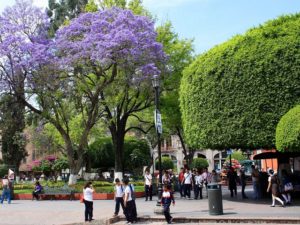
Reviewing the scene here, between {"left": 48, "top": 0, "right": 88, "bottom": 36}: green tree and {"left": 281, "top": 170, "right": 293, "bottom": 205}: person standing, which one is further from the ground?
{"left": 48, "top": 0, "right": 88, "bottom": 36}: green tree

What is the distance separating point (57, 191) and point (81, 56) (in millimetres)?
8217

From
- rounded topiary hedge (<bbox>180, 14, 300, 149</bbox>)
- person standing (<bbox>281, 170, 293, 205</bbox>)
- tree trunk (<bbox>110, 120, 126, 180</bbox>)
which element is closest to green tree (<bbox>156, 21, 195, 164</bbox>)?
tree trunk (<bbox>110, 120, 126, 180</bbox>)

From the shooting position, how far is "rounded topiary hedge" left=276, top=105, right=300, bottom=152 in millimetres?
17109

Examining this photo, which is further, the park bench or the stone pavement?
the park bench

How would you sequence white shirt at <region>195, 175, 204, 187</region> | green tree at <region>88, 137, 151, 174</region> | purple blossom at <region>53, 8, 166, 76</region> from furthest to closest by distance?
1. green tree at <region>88, 137, 151, 174</region>
2. purple blossom at <region>53, 8, 166, 76</region>
3. white shirt at <region>195, 175, 204, 187</region>

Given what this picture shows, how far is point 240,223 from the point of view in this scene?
14961 mm

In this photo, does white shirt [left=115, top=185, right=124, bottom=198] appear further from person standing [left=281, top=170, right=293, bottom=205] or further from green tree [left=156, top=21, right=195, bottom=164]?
green tree [left=156, top=21, right=195, bottom=164]

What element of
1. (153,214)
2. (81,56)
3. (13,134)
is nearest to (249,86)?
(153,214)

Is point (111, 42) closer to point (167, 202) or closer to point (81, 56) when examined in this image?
point (81, 56)

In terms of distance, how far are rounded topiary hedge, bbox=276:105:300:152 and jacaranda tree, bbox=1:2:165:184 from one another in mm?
11770

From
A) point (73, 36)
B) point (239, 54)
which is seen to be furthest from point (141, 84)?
point (239, 54)

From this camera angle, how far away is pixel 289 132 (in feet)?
57.1

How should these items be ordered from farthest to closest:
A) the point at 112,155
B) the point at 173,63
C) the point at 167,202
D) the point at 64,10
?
the point at 112,155 → the point at 64,10 → the point at 173,63 → the point at 167,202

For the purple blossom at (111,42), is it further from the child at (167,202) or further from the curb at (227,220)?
the child at (167,202)
